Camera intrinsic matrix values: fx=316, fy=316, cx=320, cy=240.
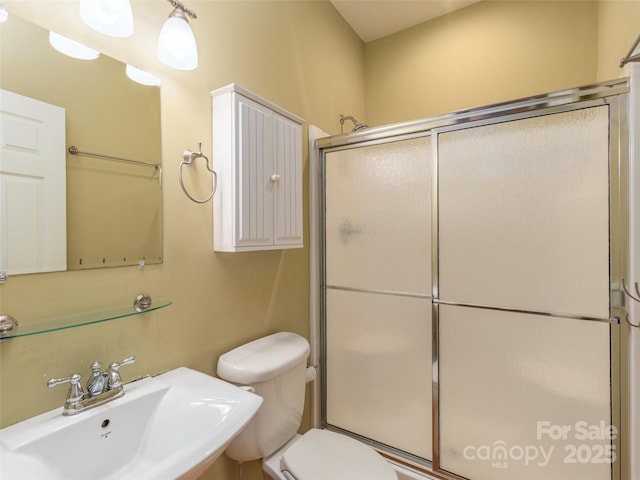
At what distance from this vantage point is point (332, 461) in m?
1.25

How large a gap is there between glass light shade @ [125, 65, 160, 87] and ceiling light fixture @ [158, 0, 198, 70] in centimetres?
7

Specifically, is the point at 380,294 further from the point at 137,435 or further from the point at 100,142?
the point at 100,142

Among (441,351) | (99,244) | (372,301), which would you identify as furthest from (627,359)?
(99,244)

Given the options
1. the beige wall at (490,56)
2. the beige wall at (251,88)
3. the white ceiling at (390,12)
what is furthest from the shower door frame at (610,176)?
the white ceiling at (390,12)

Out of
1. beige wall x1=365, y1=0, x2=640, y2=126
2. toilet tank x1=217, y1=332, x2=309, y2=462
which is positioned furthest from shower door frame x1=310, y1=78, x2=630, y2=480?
toilet tank x1=217, y1=332, x2=309, y2=462

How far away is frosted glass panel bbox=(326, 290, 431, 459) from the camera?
160 centimetres

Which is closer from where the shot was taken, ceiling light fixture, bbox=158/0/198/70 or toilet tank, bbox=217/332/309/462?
ceiling light fixture, bbox=158/0/198/70

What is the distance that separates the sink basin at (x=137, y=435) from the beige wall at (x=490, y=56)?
2.11 m

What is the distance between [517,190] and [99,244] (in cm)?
157

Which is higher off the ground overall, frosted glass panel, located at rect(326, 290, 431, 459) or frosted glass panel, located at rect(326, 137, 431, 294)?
frosted glass panel, located at rect(326, 137, 431, 294)

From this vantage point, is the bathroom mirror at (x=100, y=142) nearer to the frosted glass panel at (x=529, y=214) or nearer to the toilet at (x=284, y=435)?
the toilet at (x=284, y=435)

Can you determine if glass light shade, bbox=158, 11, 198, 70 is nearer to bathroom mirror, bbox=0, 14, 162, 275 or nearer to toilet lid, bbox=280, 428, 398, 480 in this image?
bathroom mirror, bbox=0, 14, 162, 275

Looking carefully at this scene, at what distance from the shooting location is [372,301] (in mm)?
1742

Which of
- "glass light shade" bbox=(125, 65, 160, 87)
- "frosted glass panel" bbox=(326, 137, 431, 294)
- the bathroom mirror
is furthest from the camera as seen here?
"frosted glass panel" bbox=(326, 137, 431, 294)
